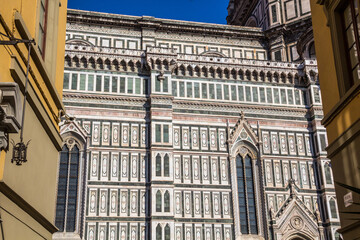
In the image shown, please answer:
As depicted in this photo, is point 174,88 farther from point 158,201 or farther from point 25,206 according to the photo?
point 25,206

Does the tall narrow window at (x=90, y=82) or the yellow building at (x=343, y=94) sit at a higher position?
the tall narrow window at (x=90, y=82)

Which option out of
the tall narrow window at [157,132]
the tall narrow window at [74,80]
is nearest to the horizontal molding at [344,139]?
the tall narrow window at [157,132]

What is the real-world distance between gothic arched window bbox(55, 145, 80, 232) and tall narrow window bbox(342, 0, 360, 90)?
709 inches

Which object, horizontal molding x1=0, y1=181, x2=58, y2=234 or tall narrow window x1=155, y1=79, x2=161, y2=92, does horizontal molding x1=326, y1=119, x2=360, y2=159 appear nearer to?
horizontal molding x1=0, y1=181, x2=58, y2=234

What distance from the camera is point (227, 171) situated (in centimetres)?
2603

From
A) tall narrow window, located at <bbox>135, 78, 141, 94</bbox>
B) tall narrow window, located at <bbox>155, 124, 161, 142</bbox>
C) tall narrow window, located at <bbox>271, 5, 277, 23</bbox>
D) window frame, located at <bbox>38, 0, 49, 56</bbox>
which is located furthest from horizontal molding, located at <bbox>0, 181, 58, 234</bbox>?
tall narrow window, located at <bbox>271, 5, 277, 23</bbox>

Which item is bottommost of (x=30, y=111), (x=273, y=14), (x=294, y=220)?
(x=30, y=111)

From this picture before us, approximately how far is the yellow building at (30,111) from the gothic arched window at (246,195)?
57.0ft

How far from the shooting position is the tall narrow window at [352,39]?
848 centimetres

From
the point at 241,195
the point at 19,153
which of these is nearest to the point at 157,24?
the point at 241,195

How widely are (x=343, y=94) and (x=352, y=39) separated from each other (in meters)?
1.05

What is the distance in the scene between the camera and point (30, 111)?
25.4 ft

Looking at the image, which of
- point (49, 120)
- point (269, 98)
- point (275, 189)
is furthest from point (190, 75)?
point (49, 120)

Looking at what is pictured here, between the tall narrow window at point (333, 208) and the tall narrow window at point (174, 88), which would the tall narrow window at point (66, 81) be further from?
the tall narrow window at point (333, 208)
